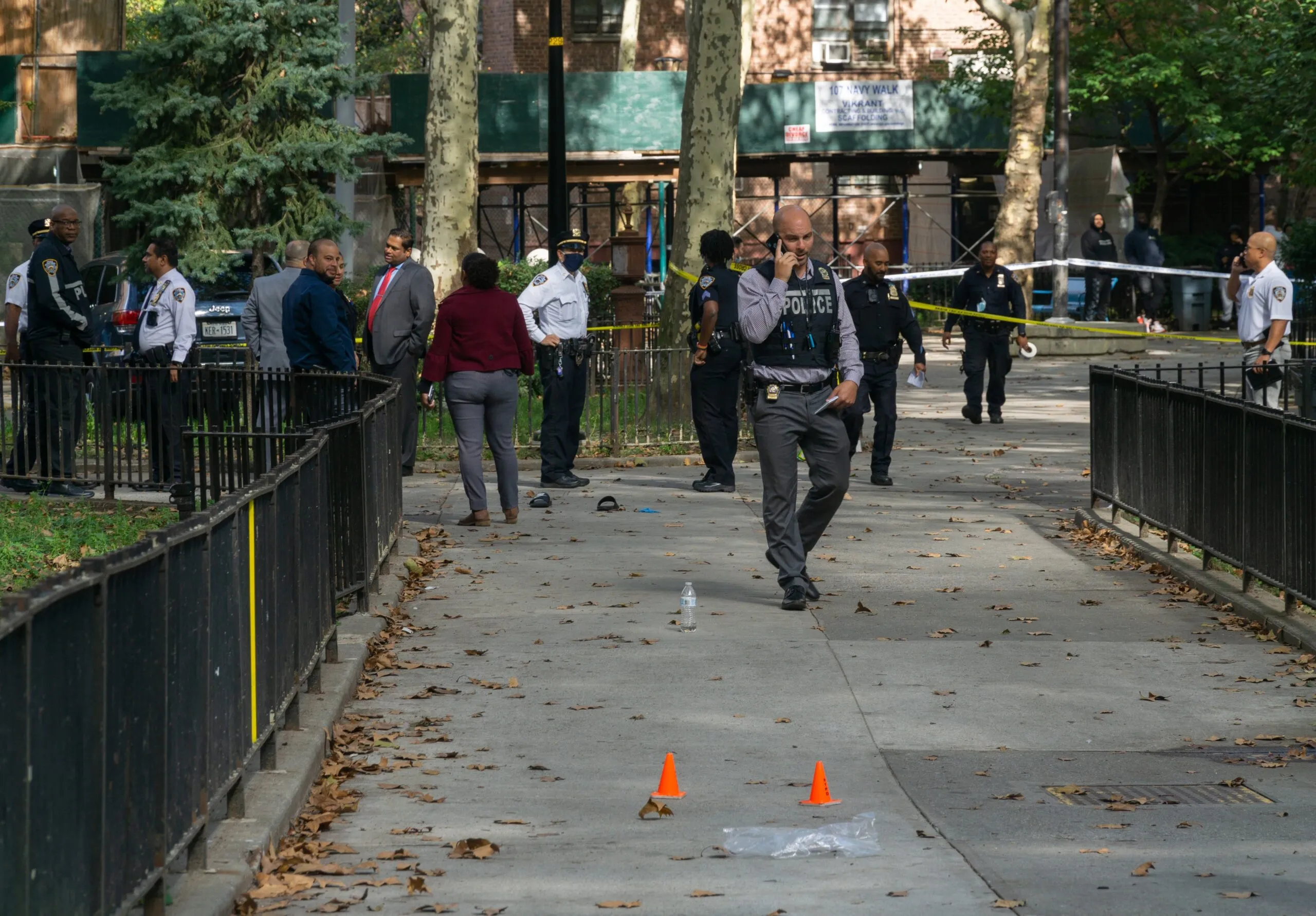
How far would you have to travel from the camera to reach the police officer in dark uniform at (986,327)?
21.3 m

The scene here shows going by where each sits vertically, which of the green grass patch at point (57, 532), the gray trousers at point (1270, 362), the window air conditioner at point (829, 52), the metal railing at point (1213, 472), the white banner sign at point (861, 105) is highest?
the window air conditioner at point (829, 52)

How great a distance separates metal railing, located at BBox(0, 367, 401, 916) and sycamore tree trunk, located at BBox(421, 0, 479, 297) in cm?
1750

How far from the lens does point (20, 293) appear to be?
1614 centimetres

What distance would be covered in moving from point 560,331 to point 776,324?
5859 mm

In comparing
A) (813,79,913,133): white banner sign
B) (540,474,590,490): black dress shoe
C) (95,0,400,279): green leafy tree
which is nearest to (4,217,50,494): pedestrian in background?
(540,474,590,490): black dress shoe

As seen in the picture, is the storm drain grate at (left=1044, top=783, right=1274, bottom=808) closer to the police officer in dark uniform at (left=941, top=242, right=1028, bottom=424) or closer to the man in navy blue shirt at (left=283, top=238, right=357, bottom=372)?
the man in navy blue shirt at (left=283, top=238, right=357, bottom=372)

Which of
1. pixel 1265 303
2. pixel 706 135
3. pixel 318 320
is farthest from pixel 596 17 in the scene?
pixel 318 320

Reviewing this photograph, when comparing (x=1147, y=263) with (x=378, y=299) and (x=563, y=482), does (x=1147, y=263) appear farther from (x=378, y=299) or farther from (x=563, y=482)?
(x=378, y=299)

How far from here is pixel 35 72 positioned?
38312 mm

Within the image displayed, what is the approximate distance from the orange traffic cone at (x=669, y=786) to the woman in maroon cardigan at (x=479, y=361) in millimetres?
7088

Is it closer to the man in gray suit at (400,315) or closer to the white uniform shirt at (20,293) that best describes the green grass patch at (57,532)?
the white uniform shirt at (20,293)

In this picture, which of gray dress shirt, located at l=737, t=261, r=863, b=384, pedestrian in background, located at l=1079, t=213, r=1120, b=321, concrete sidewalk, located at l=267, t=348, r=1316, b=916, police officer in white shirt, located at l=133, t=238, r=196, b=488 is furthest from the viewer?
pedestrian in background, located at l=1079, t=213, r=1120, b=321

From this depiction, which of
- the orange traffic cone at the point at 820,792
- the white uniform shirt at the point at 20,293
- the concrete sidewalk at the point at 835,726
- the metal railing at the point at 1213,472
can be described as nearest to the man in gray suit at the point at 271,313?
the white uniform shirt at the point at 20,293

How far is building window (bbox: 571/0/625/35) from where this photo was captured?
47375 millimetres
